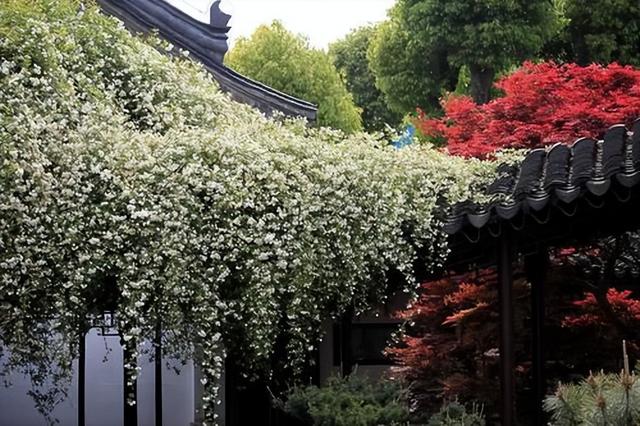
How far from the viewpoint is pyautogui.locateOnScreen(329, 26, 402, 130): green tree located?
33.7 metres

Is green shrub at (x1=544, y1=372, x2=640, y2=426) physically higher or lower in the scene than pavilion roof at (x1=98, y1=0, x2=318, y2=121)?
lower

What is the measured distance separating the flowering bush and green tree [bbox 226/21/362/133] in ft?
53.0

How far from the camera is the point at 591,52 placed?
22859mm

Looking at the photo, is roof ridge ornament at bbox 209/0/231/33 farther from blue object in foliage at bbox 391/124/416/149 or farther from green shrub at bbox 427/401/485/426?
green shrub at bbox 427/401/485/426

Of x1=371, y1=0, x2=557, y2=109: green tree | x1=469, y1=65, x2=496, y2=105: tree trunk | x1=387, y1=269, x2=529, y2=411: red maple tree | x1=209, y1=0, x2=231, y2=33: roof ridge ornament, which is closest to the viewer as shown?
x1=387, y1=269, x2=529, y2=411: red maple tree

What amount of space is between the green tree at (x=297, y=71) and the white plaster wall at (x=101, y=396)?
15.2 meters

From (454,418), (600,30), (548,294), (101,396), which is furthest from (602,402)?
(600,30)

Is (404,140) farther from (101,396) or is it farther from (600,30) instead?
(600,30)

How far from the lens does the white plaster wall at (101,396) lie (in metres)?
12.2

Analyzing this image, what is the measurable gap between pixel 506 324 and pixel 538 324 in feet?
4.47

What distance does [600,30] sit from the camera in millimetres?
22953

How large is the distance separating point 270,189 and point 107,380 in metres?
6.12

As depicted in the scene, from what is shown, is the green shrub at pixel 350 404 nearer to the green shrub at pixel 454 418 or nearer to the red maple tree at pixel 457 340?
the green shrub at pixel 454 418

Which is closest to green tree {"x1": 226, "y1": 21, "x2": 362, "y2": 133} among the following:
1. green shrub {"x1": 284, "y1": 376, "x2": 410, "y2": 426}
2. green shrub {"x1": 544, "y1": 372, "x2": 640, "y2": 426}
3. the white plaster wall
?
the white plaster wall
